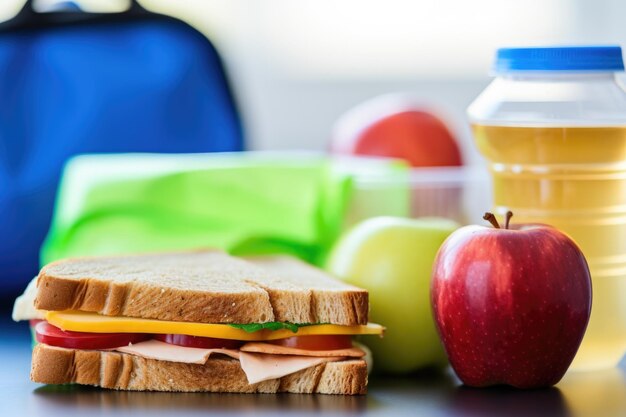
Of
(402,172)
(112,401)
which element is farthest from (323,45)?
(112,401)

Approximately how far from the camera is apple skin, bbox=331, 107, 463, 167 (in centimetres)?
134

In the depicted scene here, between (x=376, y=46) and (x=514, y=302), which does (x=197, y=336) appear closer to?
(x=514, y=302)

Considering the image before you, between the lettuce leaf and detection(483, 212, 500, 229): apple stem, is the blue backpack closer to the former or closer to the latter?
the lettuce leaf

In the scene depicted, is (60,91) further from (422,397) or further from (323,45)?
(323,45)

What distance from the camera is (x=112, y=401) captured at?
0.74 metres

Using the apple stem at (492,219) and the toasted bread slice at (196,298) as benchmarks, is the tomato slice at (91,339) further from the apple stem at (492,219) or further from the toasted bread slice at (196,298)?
the apple stem at (492,219)

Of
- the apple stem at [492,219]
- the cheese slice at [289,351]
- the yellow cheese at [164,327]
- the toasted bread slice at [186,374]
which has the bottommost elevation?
the toasted bread slice at [186,374]

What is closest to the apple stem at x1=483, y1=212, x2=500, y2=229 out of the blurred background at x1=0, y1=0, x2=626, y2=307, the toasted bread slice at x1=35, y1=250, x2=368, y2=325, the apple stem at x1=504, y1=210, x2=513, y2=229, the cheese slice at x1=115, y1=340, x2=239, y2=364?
the apple stem at x1=504, y1=210, x2=513, y2=229

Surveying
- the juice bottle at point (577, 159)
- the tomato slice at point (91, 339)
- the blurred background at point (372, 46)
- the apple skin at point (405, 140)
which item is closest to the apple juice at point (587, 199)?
the juice bottle at point (577, 159)

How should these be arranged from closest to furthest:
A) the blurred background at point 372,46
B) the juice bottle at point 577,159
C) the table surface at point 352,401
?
the table surface at point 352,401 < the juice bottle at point 577,159 < the blurred background at point 372,46

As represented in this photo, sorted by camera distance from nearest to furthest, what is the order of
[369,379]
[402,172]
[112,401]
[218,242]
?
[112,401]
[369,379]
[218,242]
[402,172]

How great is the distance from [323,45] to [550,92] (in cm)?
141

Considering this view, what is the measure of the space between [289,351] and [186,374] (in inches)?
3.0

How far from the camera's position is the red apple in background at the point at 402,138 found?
4.39 feet
